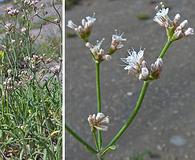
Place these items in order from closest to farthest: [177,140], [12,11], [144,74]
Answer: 1. [144,74]
2. [12,11]
3. [177,140]

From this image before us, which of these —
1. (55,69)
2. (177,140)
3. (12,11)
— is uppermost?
(12,11)

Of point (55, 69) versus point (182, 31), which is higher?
point (182, 31)

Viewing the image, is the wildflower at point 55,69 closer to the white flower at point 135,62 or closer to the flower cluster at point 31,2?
the flower cluster at point 31,2

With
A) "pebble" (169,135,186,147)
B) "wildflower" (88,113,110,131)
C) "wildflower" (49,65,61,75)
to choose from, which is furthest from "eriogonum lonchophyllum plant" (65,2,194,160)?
"pebble" (169,135,186,147)

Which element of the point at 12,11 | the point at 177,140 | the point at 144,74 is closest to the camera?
the point at 144,74

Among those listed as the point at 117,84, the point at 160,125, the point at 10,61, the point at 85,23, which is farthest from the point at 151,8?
the point at 85,23

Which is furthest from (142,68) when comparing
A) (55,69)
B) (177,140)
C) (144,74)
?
(177,140)

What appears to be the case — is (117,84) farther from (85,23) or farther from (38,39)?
(85,23)

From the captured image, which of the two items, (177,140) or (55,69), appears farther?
(177,140)

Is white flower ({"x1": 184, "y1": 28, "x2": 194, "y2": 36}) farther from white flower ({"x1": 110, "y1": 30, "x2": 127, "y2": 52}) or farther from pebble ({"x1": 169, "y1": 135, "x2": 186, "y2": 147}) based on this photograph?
pebble ({"x1": 169, "y1": 135, "x2": 186, "y2": 147})

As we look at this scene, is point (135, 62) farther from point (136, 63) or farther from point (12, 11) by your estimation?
point (12, 11)
